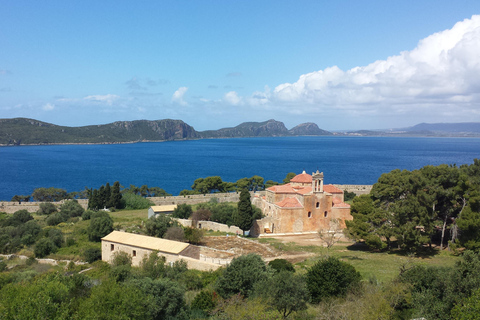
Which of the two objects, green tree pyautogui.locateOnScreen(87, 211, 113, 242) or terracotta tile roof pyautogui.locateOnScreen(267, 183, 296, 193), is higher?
terracotta tile roof pyautogui.locateOnScreen(267, 183, 296, 193)

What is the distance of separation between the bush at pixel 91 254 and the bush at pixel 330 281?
16.7 metres

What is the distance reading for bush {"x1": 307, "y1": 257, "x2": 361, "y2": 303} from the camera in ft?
51.1

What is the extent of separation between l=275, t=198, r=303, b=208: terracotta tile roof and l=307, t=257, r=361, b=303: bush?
16299 millimetres

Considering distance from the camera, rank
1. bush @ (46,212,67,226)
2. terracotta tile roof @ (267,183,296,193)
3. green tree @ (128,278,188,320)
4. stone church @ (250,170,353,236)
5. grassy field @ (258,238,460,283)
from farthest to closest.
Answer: bush @ (46,212,67,226), terracotta tile roof @ (267,183,296,193), stone church @ (250,170,353,236), grassy field @ (258,238,460,283), green tree @ (128,278,188,320)

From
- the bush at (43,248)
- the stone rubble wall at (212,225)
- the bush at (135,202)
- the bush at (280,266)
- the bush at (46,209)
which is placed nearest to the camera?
the bush at (280,266)

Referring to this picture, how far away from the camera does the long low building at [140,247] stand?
22.2m

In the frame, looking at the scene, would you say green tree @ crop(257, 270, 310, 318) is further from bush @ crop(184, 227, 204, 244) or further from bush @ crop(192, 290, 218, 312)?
bush @ crop(184, 227, 204, 244)

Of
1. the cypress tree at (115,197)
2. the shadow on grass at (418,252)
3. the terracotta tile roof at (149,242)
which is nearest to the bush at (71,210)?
the cypress tree at (115,197)

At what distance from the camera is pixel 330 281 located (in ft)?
51.5

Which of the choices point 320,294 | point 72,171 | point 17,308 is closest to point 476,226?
point 320,294

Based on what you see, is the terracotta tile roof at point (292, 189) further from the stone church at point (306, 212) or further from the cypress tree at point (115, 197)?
the cypress tree at point (115, 197)

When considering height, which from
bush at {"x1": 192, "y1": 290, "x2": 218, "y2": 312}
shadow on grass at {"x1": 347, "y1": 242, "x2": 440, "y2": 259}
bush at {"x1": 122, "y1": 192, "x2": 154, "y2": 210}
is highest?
bush at {"x1": 192, "y1": 290, "x2": 218, "y2": 312}

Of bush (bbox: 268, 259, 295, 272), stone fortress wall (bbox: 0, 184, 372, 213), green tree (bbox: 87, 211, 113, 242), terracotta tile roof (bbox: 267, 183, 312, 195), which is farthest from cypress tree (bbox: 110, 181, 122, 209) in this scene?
bush (bbox: 268, 259, 295, 272)


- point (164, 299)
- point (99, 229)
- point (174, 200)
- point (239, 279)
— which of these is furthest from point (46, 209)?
point (239, 279)
